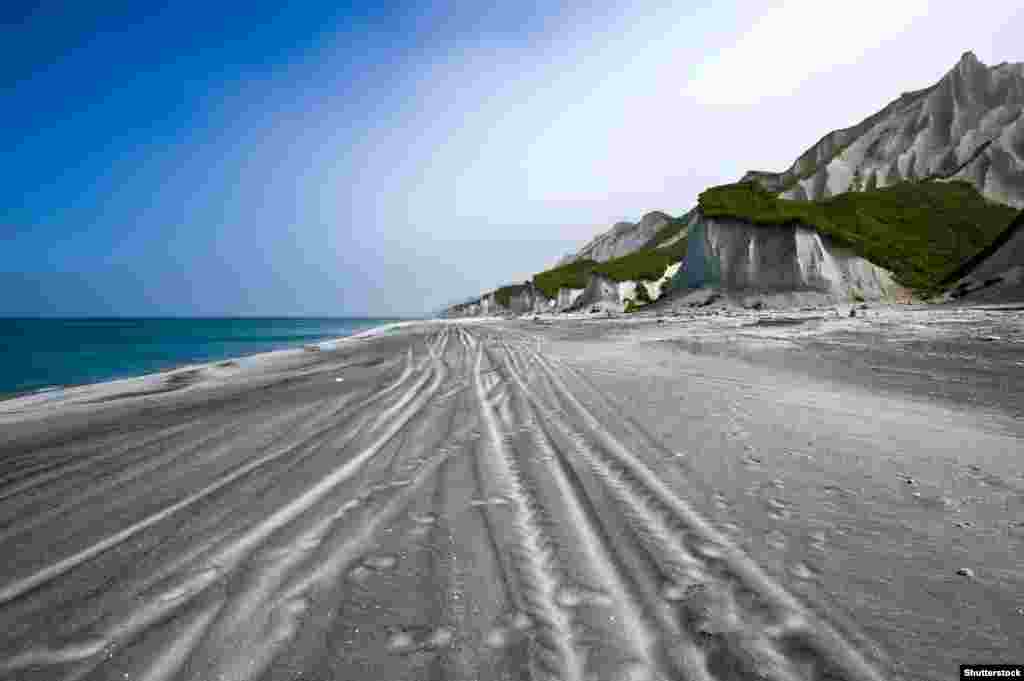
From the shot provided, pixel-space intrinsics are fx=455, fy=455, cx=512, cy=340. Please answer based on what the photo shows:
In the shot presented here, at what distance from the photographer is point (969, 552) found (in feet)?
10.4

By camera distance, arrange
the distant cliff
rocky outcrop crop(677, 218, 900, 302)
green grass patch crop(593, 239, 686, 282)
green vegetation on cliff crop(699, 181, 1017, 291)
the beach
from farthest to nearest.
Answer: green grass patch crop(593, 239, 686, 282) < green vegetation on cliff crop(699, 181, 1017, 291) < the distant cliff < rocky outcrop crop(677, 218, 900, 302) < the beach

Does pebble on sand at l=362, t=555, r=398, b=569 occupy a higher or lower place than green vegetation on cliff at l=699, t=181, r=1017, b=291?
lower

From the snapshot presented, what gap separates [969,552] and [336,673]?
4.15m

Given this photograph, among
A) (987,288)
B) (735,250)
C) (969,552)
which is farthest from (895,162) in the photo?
(969,552)

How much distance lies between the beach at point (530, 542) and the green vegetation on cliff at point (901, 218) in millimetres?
45062

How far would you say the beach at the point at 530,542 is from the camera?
92.5 inches

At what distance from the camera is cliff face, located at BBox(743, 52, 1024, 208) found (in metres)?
86.1

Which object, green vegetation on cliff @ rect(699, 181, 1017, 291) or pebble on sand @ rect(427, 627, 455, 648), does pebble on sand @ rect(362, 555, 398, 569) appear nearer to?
pebble on sand @ rect(427, 627, 455, 648)

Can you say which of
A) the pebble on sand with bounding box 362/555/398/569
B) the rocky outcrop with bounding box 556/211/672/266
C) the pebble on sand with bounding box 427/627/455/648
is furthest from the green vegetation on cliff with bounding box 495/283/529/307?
the pebble on sand with bounding box 427/627/455/648

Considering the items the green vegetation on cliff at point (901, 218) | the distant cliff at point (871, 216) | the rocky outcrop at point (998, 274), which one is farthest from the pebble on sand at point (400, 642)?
the green vegetation on cliff at point (901, 218)

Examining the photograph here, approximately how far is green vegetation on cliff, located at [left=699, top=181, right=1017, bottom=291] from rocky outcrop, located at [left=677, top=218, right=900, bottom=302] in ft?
3.46

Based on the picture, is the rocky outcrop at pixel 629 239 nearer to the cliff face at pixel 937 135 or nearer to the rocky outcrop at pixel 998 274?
the cliff face at pixel 937 135

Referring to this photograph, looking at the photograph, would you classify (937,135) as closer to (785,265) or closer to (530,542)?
(785,265)

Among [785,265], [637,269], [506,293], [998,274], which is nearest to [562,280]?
[637,269]
